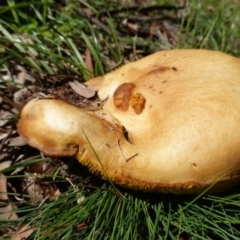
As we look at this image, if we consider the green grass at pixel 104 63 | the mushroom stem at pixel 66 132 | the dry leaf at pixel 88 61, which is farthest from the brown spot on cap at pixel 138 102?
the dry leaf at pixel 88 61

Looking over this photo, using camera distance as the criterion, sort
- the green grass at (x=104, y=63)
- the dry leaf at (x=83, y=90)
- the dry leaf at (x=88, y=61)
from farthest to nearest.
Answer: the dry leaf at (x=88, y=61), the dry leaf at (x=83, y=90), the green grass at (x=104, y=63)

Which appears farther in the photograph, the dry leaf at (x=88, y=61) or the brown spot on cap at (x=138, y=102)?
the dry leaf at (x=88, y=61)

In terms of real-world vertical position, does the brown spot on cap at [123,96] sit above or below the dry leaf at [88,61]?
above

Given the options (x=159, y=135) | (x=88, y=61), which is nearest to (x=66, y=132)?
(x=159, y=135)

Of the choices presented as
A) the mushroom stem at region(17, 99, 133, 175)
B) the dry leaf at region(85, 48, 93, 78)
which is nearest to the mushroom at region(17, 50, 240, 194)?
the mushroom stem at region(17, 99, 133, 175)

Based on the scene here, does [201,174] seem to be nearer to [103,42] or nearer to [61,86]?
[61,86]

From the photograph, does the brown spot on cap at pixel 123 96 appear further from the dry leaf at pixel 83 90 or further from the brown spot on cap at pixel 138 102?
the dry leaf at pixel 83 90

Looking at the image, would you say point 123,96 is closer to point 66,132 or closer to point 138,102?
point 138,102
